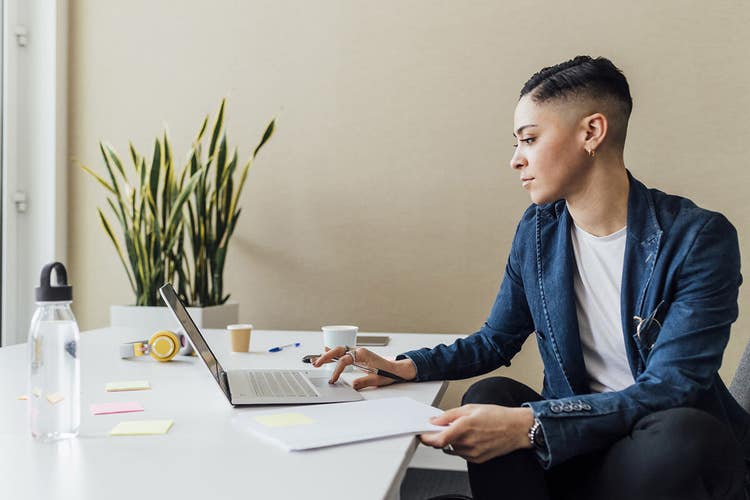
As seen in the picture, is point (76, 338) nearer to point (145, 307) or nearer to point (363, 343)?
Answer: point (363, 343)

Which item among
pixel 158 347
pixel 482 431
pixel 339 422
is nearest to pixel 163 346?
pixel 158 347

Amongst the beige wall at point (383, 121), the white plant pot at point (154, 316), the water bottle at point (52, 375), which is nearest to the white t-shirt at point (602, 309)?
the water bottle at point (52, 375)

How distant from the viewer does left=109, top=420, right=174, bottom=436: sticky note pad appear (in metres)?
0.99

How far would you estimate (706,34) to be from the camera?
2588 millimetres

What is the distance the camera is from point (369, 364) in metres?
1.39

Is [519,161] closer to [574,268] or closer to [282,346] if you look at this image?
[574,268]

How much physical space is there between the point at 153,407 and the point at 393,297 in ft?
5.75

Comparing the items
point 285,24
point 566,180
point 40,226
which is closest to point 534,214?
point 566,180

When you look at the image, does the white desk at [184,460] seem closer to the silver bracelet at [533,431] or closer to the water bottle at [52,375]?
the water bottle at [52,375]

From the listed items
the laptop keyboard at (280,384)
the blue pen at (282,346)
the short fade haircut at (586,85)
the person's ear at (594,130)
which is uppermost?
the short fade haircut at (586,85)

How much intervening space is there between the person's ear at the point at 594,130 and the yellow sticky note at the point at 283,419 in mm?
836

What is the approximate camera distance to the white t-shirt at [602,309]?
4.73 ft

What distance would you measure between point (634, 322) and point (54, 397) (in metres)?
1.02

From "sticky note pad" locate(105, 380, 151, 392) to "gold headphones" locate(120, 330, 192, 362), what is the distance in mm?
250
